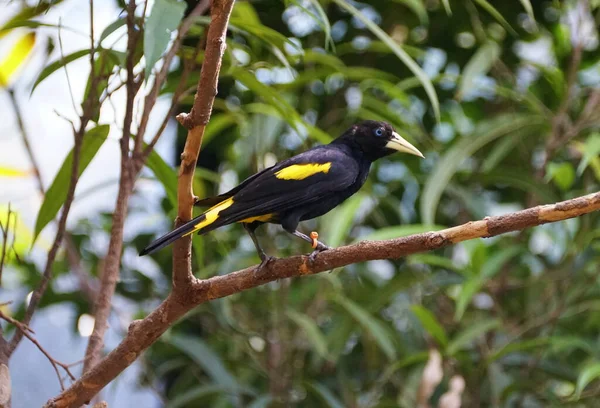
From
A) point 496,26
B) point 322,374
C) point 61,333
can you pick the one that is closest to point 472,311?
point 322,374

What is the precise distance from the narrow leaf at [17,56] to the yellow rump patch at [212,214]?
0.74 metres

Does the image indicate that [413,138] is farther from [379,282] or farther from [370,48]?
[379,282]

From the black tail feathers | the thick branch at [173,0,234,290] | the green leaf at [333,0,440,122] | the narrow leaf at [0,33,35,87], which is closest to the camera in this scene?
the thick branch at [173,0,234,290]

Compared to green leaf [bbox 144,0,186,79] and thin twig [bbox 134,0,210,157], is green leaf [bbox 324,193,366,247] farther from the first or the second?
green leaf [bbox 144,0,186,79]

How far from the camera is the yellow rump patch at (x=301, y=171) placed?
1329 millimetres

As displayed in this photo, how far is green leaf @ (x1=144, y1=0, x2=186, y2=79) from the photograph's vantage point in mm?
1055

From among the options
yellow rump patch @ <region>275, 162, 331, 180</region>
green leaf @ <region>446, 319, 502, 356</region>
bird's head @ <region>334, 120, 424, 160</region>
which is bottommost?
green leaf @ <region>446, 319, 502, 356</region>

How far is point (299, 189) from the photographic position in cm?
133

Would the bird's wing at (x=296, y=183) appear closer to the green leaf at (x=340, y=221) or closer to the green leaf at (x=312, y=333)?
the green leaf at (x=340, y=221)

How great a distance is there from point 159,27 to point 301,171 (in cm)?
38

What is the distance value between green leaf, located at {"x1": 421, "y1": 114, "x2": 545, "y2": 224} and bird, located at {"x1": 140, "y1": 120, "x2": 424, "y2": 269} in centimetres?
33

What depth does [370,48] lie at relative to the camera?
2199mm

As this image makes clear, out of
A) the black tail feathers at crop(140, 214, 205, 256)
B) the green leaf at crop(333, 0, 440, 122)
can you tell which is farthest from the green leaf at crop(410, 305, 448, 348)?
the black tail feathers at crop(140, 214, 205, 256)

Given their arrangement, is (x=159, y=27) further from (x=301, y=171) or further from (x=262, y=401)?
(x=262, y=401)
